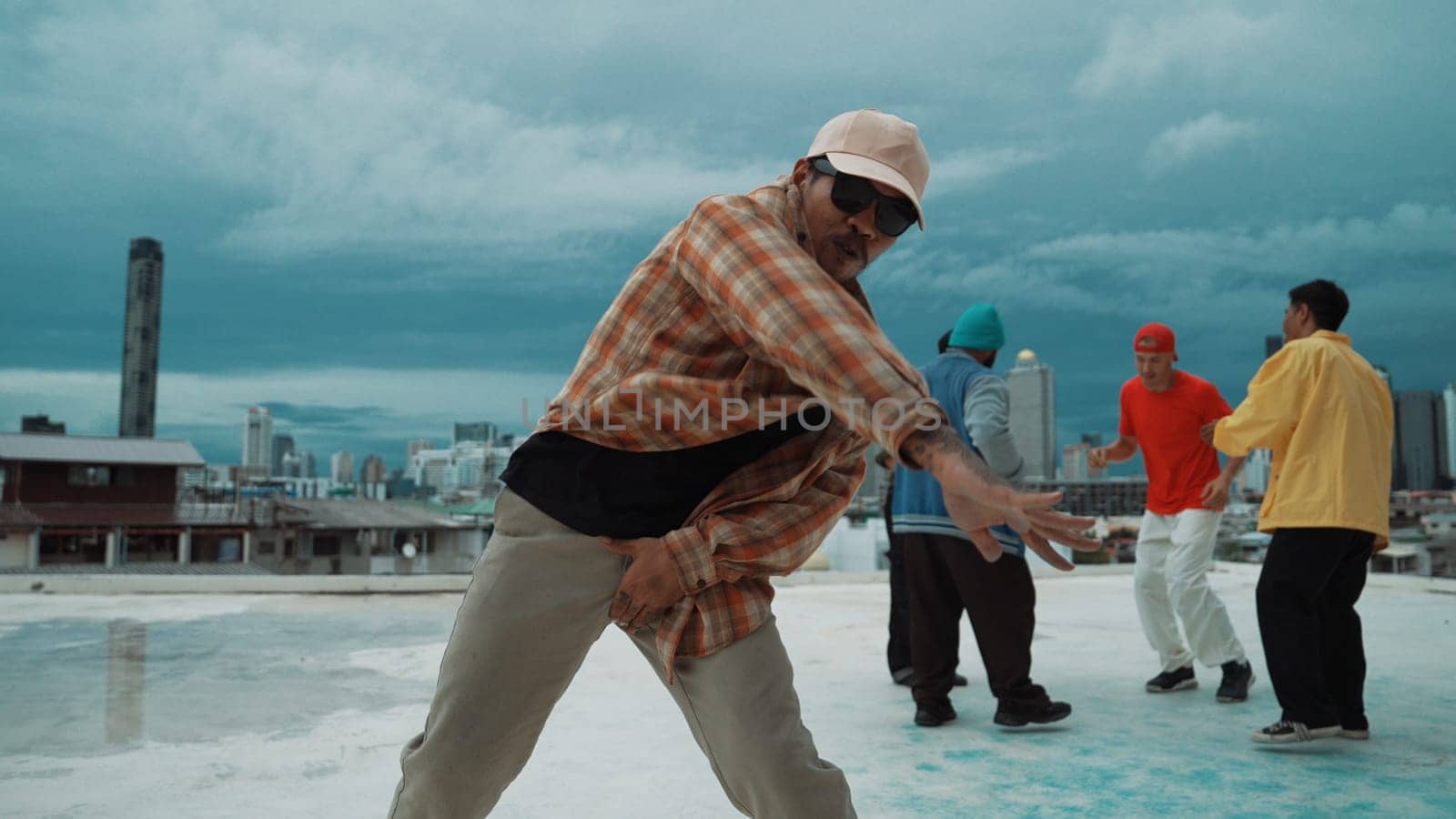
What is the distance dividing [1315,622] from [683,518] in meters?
2.73

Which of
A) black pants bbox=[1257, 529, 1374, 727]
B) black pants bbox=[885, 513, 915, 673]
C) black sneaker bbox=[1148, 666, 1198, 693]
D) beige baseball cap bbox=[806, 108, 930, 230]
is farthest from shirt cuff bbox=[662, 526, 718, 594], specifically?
black sneaker bbox=[1148, 666, 1198, 693]

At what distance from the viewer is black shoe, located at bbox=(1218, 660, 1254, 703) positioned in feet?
13.2

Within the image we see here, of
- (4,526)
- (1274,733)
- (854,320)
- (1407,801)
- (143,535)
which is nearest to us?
(854,320)

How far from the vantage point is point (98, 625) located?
18.7 feet

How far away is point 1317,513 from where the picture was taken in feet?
10.8

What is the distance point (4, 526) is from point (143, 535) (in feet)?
13.0


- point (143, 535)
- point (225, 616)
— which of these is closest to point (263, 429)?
point (143, 535)

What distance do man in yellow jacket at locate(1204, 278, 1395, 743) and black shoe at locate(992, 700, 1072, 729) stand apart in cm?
Result: 61

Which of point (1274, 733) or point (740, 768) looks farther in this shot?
point (1274, 733)

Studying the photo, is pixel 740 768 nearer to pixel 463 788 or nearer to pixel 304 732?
pixel 463 788

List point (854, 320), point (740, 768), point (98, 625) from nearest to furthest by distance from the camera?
point (854, 320) < point (740, 768) < point (98, 625)

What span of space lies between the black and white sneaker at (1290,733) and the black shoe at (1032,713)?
23.8 inches

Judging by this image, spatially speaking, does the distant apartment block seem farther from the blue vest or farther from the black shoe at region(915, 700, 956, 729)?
the black shoe at region(915, 700, 956, 729)

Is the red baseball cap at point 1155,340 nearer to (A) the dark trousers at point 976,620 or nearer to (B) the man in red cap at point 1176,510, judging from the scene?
(B) the man in red cap at point 1176,510
